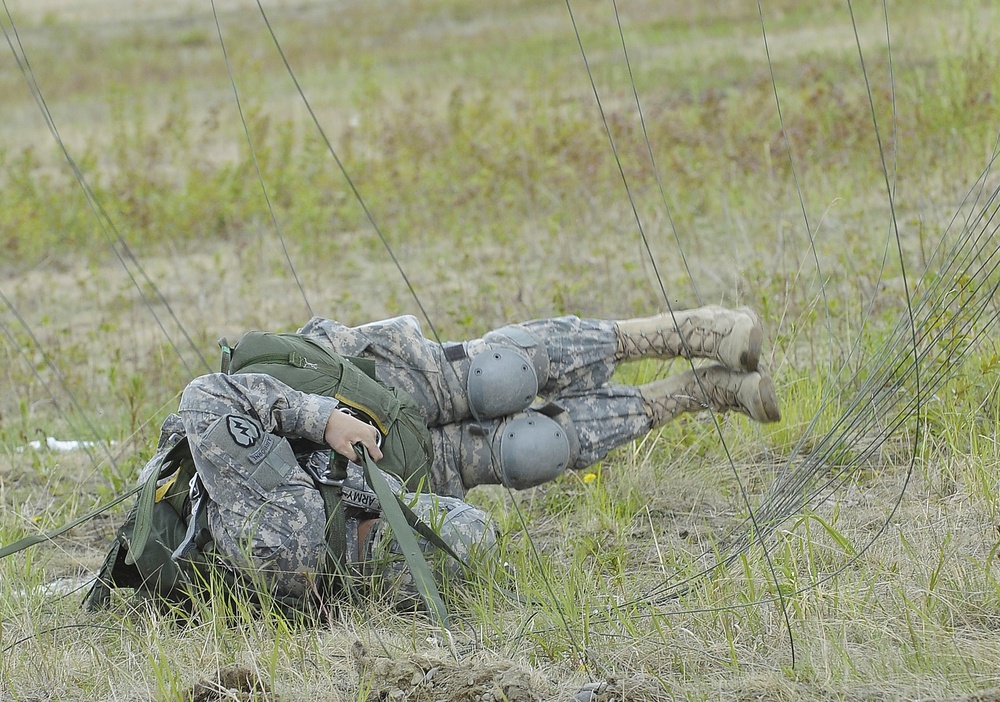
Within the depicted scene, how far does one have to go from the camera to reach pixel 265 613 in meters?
2.64

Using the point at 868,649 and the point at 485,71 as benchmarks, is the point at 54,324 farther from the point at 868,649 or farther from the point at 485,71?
the point at 485,71

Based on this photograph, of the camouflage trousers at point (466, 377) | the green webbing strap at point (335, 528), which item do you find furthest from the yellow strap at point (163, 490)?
the camouflage trousers at point (466, 377)

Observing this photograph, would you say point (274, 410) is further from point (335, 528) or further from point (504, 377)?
point (504, 377)

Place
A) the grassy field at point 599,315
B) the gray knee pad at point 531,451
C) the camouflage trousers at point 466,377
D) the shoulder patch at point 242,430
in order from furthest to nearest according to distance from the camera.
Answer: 1. the camouflage trousers at point 466,377
2. the gray knee pad at point 531,451
3. the shoulder patch at point 242,430
4. the grassy field at point 599,315

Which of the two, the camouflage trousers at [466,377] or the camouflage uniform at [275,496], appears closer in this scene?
the camouflage uniform at [275,496]

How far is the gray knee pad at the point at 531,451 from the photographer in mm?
3162

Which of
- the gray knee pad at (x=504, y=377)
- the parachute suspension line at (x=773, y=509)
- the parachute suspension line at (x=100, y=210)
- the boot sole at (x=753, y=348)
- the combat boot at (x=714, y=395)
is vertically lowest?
the parachute suspension line at (x=773, y=509)

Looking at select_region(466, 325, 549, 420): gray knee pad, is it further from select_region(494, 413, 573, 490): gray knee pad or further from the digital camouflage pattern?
the digital camouflage pattern

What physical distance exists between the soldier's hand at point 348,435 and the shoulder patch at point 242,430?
6.7 inches

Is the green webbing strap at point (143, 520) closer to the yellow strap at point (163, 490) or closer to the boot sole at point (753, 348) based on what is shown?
the yellow strap at point (163, 490)

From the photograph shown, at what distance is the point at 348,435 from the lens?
2.77m

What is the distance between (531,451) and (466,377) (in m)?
0.29

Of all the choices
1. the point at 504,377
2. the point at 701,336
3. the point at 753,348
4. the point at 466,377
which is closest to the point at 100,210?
the point at 466,377

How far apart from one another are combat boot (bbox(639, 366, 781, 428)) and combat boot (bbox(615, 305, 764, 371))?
45 millimetres
